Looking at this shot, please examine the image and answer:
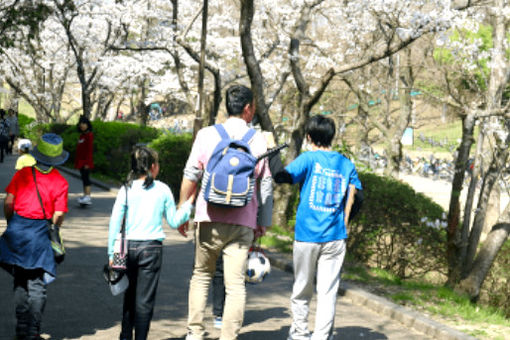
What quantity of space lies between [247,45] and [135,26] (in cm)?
1333

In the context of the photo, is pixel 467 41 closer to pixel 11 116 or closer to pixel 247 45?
pixel 247 45

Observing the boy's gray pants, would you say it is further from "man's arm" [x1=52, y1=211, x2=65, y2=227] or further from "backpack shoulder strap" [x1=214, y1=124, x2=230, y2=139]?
"man's arm" [x1=52, y1=211, x2=65, y2=227]

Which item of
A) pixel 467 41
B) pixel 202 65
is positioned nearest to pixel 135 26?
pixel 202 65

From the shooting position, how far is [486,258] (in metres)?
9.34

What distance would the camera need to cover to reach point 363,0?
13.0 metres

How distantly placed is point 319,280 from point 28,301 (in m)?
2.08

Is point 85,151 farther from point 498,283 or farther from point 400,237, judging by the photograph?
point 498,283

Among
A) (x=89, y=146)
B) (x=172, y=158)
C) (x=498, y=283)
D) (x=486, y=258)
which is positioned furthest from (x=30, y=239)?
(x=172, y=158)

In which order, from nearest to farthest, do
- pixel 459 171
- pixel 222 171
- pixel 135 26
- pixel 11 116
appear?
1. pixel 222 171
2. pixel 459 171
3. pixel 135 26
4. pixel 11 116

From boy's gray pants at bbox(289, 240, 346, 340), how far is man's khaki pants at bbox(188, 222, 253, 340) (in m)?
0.46

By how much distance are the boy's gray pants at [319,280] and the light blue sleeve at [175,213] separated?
0.90m

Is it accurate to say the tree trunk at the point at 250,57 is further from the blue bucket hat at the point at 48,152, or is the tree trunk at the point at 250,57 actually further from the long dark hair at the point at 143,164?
the long dark hair at the point at 143,164

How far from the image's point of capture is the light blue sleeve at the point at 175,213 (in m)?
4.57

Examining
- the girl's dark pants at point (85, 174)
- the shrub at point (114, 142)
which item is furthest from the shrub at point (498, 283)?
the shrub at point (114, 142)
